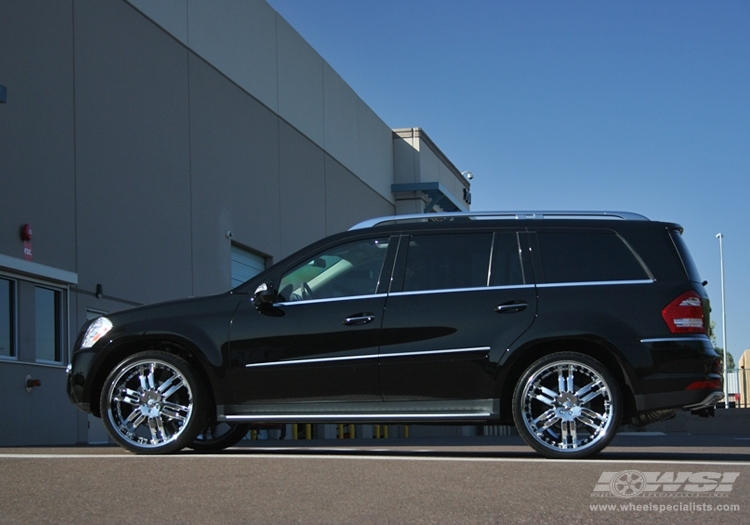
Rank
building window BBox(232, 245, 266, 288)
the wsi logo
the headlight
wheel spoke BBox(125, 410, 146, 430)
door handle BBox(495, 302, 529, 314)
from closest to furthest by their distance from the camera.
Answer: the wsi logo → door handle BBox(495, 302, 529, 314) → wheel spoke BBox(125, 410, 146, 430) → the headlight → building window BBox(232, 245, 266, 288)

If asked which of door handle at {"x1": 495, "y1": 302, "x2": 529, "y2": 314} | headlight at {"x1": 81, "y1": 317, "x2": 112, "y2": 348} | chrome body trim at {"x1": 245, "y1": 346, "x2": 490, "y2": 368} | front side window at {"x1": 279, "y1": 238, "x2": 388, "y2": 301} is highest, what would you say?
front side window at {"x1": 279, "y1": 238, "x2": 388, "y2": 301}

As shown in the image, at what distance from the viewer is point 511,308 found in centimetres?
827

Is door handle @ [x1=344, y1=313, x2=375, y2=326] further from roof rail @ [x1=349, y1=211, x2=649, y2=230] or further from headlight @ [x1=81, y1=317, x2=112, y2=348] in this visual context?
headlight @ [x1=81, y1=317, x2=112, y2=348]

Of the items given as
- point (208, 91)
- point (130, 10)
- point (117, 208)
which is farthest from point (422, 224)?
point (208, 91)

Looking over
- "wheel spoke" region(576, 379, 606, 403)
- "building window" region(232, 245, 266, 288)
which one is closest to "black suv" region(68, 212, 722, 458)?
"wheel spoke" region(576, 379, 606, 403)

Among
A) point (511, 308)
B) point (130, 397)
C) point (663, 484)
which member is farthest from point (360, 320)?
point (663, 484)

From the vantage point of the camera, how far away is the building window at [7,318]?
17.0m

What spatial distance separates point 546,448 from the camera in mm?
8023

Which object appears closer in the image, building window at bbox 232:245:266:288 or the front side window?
the front side window

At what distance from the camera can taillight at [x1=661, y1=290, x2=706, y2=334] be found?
26.7ft

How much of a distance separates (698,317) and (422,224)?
85.0 inches

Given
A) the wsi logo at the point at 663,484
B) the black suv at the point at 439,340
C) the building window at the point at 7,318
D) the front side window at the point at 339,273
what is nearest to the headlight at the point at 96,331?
the black suv at the point at 439,340

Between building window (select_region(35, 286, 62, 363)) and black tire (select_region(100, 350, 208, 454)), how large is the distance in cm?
999

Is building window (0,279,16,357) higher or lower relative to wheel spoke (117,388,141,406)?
higher
